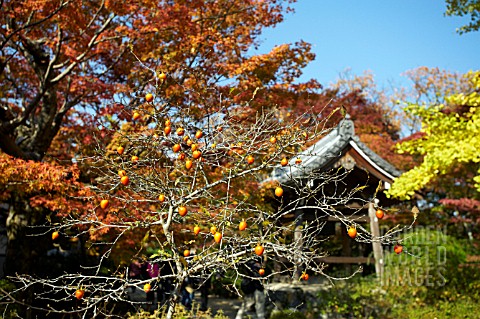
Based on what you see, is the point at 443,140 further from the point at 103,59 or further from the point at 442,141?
the point at 103,59

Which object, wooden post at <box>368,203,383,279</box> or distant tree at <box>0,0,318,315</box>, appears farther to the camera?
wooden post at <box>368,203,383,279</box>

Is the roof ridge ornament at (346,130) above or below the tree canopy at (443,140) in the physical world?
above

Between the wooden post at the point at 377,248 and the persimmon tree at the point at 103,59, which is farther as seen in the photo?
the wooden post at the point at 377,248

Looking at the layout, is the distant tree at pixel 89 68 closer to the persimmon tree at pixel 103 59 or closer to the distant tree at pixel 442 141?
the persimmon tree at pixel 103 59

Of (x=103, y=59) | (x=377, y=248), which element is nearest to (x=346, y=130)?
(x=377, y=248)

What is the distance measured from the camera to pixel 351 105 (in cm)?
2462

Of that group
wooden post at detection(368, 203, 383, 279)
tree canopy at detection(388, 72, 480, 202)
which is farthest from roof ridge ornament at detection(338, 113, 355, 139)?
tree canopy at detection(388, 72, 480, 202)

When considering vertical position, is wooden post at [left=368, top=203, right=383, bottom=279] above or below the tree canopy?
below

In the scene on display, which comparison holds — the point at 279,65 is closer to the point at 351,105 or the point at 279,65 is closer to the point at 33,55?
the point at 33,55

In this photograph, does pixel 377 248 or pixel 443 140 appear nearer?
pixel 443 140

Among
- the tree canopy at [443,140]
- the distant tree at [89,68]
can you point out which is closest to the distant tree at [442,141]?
the tree canopy at [443,140]

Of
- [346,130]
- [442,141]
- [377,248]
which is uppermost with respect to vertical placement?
[346,130]

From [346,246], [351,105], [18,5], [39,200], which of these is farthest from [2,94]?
[351,105]

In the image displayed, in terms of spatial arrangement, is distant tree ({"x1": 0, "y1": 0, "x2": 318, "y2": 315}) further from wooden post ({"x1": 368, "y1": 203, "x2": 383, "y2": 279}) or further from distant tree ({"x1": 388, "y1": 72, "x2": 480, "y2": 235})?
wooden post ({"x1": 368, "y1": 203, "x2": 383, "y2": 279})
